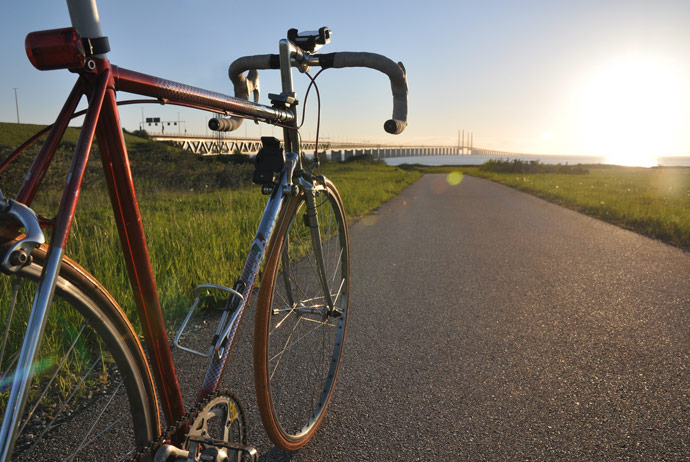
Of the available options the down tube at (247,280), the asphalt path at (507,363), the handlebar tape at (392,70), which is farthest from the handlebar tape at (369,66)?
the asphalt path at (507,363)

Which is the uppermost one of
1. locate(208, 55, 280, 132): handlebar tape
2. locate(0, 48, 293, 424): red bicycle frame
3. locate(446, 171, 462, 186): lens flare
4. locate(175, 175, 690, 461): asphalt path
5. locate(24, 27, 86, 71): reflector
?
locate(208, 55, 280, 132): handlebar tape

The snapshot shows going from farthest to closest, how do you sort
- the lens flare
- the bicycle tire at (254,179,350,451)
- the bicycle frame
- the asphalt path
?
the lens flare, the asphalt path, the bicycle tire at (254,179,350,451), the bicycle frame

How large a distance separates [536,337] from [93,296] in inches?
118

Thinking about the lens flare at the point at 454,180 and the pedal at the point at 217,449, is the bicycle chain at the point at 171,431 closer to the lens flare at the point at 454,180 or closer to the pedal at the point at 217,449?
the pedal at the point at 217,449

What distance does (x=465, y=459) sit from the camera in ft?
6.22

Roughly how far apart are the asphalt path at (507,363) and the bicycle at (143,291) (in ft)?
0.98

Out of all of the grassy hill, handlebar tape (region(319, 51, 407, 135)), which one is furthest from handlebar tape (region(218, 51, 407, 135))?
the grassy hill

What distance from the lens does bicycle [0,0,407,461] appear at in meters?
0.87

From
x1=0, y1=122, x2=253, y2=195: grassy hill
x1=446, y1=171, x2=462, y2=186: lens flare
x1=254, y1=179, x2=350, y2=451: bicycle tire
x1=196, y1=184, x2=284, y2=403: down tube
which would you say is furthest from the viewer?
x1=446, y1=171, x2=462, y2=186: lens flare

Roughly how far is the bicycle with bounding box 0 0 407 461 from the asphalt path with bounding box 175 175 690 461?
0.30m

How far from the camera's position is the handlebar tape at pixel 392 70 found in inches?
73.0

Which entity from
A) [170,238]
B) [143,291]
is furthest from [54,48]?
[170,238]

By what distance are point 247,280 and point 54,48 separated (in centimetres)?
88

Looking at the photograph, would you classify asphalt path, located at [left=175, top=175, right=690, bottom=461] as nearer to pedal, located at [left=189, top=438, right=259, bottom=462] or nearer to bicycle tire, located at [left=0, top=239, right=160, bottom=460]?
bicycle tire, located at [left=0, top=239, right=160, bottom=460]
